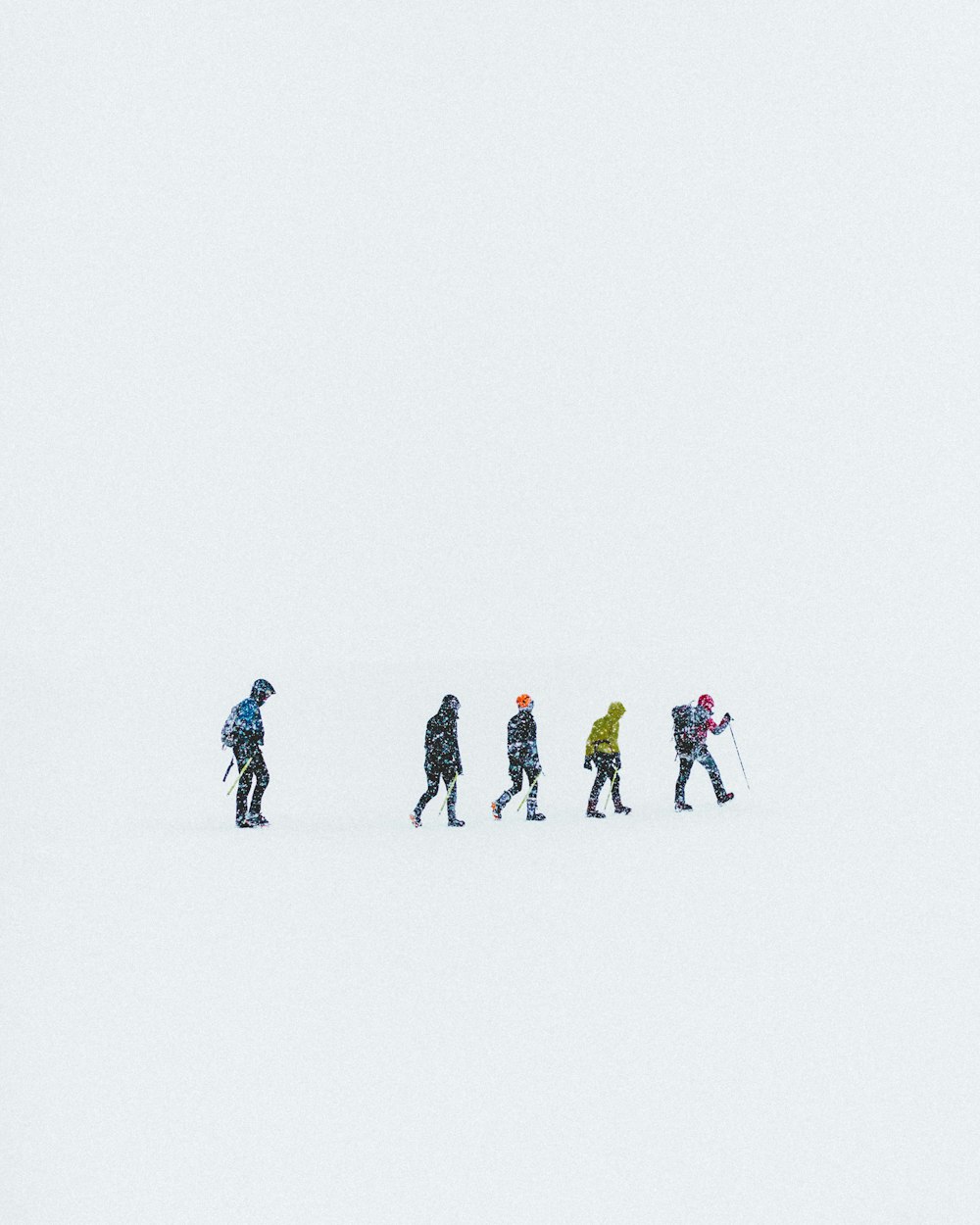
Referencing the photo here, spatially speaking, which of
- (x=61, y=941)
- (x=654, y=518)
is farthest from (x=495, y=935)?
(x=654, y=518)

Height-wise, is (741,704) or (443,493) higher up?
(443,493)

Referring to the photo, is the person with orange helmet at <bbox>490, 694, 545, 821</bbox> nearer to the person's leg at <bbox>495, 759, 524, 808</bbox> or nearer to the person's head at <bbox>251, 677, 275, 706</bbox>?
the person's leg at <bbox>495, 759, 524, 808</bbox>

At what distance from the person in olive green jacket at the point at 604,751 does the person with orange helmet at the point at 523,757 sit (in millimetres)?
653

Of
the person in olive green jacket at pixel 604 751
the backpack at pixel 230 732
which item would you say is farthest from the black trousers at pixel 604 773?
the backpack at pixel 230 732

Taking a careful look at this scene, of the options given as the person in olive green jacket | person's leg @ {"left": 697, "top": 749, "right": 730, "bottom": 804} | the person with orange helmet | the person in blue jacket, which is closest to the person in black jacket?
the person with orange helmet

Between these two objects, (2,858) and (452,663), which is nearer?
(2,858)

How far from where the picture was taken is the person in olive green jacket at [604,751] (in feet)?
43.1

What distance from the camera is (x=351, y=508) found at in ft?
418

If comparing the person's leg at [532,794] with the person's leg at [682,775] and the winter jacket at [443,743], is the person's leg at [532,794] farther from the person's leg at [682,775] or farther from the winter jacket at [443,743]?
the person's leg at [682,775]

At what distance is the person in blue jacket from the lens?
12.8 m

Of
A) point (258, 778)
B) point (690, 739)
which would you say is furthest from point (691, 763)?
point (258, 778)

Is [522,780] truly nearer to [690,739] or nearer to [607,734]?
[607,734]

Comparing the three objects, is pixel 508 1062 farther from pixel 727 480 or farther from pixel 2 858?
pixel 727 480

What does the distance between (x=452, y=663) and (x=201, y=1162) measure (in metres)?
34.5
